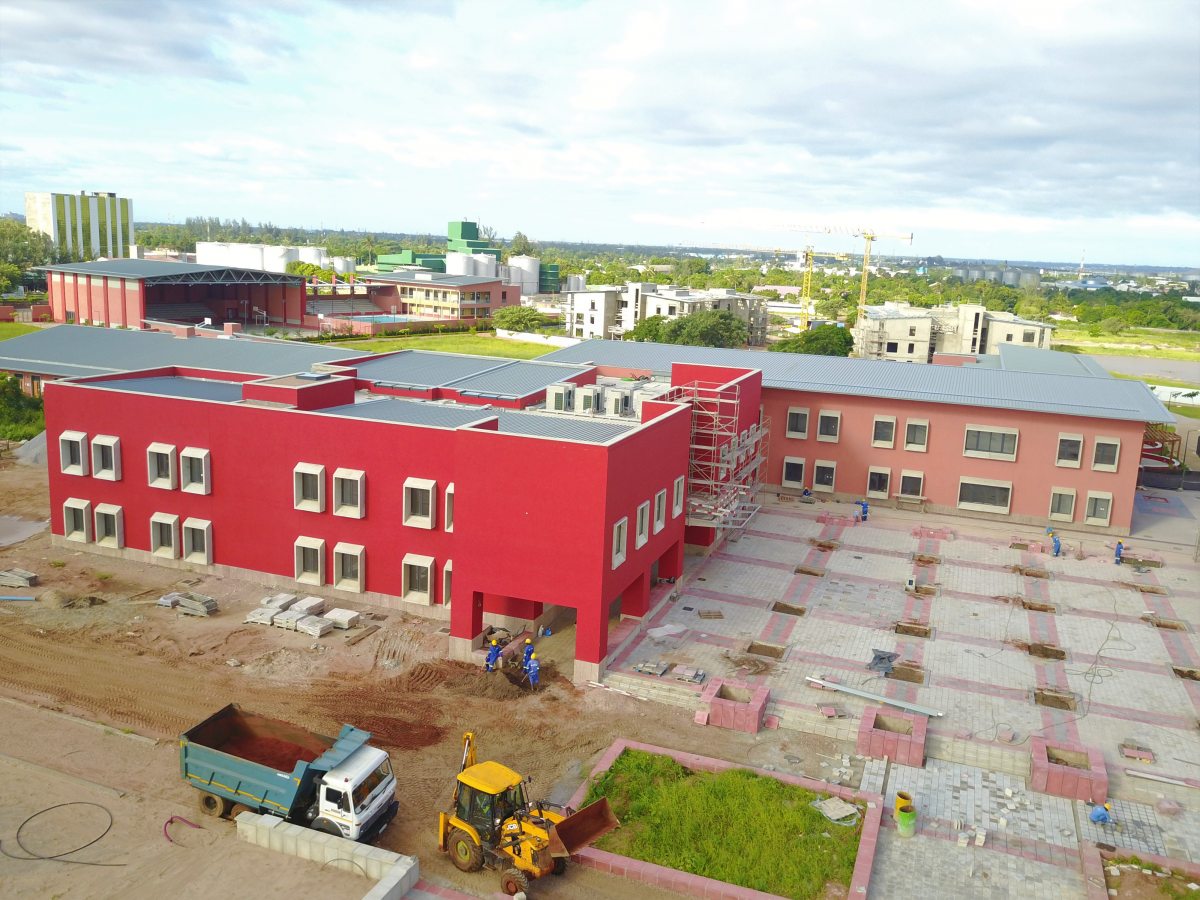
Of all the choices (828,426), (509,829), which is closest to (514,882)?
(509,829)

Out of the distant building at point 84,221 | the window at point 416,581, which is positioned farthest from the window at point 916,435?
the distant building at point 84,221

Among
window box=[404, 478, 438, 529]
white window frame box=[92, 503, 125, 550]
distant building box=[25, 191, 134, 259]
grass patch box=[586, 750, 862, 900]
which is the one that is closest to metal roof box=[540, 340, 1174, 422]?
window box=[404, 478, 438, 529]

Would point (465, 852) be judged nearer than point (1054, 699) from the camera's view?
Yes

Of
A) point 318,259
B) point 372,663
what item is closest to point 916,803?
point 372,663

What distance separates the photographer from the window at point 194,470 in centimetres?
2516

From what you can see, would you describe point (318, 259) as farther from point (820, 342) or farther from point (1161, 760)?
point (1161, 760)

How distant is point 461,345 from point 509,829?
224ft

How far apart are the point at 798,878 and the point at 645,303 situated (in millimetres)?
78588

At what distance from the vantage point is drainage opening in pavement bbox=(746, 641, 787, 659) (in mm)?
21859

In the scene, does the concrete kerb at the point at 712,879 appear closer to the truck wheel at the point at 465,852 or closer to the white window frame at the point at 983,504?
the truck wheel at the point at 465,852

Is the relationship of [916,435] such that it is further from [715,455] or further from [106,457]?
[106,457]

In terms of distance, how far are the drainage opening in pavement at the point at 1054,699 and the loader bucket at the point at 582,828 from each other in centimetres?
1089

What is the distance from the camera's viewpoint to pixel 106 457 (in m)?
26.6

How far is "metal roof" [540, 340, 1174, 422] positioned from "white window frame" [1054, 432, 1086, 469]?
3.35 feet
